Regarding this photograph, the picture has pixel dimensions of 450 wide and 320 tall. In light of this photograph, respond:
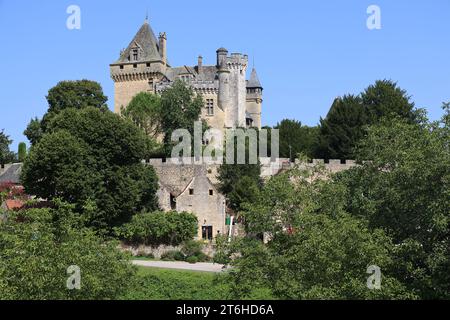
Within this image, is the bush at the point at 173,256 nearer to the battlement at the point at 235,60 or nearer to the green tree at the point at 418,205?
the green tree at the point at 418,205

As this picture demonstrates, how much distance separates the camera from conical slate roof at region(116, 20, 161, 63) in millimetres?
67375

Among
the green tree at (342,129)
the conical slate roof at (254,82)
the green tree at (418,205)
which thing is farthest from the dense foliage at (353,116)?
the green tree at (418,205)

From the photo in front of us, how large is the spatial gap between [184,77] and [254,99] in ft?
41.1

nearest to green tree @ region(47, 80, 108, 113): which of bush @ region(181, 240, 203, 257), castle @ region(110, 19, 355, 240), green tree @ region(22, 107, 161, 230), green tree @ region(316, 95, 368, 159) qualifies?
castle @ region(110, 19, 355, 240)

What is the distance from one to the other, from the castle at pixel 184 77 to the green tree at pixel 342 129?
11.4 m

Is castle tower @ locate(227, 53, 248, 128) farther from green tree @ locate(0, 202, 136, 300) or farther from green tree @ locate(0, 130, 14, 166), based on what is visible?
green tree @ locate(0, 202, 136, 300)

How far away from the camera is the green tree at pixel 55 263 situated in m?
21.5

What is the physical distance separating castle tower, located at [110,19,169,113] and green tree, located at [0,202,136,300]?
138 ft

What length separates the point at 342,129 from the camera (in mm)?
56344

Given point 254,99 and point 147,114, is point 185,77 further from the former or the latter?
point 254,99

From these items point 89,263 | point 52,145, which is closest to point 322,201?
point 89,263

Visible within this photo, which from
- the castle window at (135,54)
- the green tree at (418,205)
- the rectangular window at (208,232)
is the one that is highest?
the castle window at (135,54)

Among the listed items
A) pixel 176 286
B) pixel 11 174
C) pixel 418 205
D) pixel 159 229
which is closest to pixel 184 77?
pixel 11 174

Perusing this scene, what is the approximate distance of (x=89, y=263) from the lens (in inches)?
913
